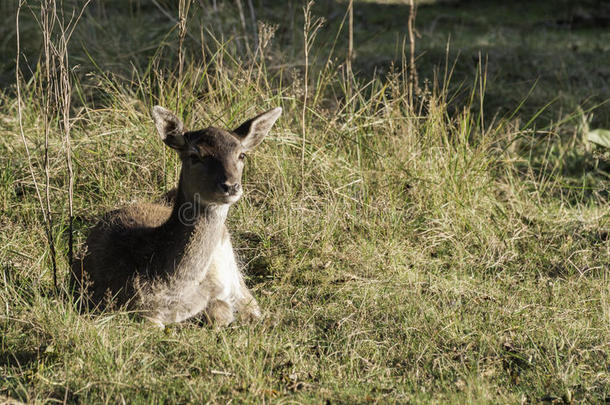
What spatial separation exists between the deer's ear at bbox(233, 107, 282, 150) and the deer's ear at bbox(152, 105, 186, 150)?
0.33m

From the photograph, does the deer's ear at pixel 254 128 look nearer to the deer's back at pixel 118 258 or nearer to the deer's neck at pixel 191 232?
the deer's neck at pixel 191 232

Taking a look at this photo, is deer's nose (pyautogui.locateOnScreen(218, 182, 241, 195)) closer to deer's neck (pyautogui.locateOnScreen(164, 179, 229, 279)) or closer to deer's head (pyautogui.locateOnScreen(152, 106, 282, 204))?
deer's head (pyautogui.locateOnScreen(152, 106, 282, 204))

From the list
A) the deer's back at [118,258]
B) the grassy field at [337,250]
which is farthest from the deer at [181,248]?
the grassy field at [337,250]

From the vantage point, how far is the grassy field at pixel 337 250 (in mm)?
3873

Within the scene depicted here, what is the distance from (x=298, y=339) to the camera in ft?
14.3

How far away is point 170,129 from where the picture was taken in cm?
435

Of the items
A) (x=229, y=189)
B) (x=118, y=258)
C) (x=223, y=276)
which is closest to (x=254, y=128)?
(x=229, y=189)

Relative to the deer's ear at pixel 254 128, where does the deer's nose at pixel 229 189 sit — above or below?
below

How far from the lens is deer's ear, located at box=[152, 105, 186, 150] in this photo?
13.9ft

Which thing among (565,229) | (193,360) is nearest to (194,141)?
(193,360)

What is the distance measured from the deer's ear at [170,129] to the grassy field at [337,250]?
0.59m

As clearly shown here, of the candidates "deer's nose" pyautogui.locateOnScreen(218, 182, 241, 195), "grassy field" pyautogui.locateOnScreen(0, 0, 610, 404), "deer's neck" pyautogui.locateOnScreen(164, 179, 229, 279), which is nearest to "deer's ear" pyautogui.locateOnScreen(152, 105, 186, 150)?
"deer's neck" pyautogui.locateOnScreen(164, 179, 229, 279)

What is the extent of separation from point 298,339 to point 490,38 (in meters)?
7.12

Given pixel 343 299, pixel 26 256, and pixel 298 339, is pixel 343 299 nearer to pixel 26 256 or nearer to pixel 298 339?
pixel 298 339
